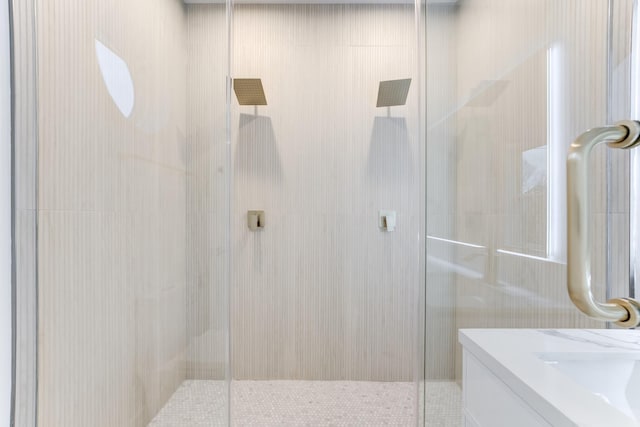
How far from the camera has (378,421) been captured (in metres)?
1.71

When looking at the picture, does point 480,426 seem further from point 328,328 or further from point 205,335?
point 328,328

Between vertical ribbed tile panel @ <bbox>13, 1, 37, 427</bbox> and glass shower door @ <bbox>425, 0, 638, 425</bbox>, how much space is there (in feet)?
3.95

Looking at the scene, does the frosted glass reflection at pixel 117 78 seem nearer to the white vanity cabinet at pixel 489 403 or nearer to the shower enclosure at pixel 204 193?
the shower enclosure at pixel 204 193

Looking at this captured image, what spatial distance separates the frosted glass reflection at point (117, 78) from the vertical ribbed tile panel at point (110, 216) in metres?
0.02

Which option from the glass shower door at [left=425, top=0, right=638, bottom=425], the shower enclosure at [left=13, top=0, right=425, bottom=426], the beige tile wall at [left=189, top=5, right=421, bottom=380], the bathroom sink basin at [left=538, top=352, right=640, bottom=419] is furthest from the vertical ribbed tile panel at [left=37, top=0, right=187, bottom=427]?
the bathroom sink basin at [left=538, top=352, right=640, bottom=419]

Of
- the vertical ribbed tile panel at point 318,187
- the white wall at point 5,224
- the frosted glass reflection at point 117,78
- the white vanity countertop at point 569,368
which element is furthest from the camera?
the vertical ribbed tile panel at point 318,187

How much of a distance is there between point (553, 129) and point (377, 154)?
42.3 inches

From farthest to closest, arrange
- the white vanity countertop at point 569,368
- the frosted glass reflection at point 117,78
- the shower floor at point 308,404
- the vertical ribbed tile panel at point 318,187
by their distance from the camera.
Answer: the vertical ribbed tile panel at point 318,187, the shower floor at point 308,404, the frosted glass reflection at point 117,78, the white vanity countertop at point 569,368

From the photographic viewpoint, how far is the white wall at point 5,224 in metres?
0.92

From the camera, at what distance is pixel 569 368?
70 cm

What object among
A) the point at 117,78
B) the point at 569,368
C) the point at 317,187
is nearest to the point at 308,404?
the point at 317,187

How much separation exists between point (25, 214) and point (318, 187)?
1340 mm

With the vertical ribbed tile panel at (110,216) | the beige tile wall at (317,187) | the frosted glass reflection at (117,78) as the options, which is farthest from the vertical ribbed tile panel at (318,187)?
the frosted glass reflection at (117,78)

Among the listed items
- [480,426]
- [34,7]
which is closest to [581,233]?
[480,426]
